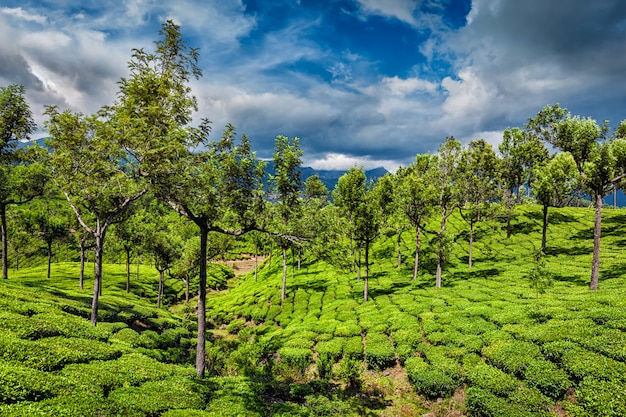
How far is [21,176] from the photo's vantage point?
32.6m

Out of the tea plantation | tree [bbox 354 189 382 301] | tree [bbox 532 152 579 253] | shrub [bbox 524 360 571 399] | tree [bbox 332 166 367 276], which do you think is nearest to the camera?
the tea plantation

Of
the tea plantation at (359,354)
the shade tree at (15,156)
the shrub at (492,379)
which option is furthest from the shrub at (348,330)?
the shade tree at (15,156)

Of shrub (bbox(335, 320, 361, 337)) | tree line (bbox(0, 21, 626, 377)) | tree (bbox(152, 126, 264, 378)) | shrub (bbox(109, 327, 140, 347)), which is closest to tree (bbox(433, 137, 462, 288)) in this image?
tree line (bbox(0, 21, 626, 377))

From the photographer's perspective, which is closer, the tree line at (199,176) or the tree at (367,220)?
the tree line at (199,176)

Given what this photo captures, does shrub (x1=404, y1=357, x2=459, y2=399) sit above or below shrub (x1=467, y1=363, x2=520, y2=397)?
below

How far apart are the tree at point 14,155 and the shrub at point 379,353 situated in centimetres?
3397

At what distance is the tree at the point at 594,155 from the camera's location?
26.8 metres

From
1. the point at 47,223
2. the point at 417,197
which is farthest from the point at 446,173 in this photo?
the point at 47,223

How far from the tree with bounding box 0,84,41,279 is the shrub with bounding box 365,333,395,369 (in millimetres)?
33972

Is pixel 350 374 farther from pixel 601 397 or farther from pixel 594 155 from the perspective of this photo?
pixel 594 155

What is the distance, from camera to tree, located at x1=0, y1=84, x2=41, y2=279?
29.7 metres

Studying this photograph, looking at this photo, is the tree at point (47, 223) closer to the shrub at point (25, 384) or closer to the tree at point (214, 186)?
the tree at point (214, 186)

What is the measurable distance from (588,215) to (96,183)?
96.7 m

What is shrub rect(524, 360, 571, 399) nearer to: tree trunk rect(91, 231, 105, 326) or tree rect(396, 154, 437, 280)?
tree rect(396, 154, 437, 280)
